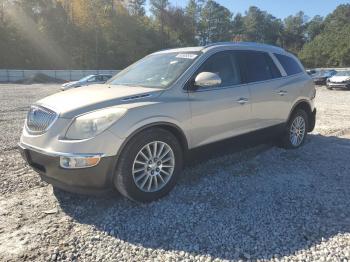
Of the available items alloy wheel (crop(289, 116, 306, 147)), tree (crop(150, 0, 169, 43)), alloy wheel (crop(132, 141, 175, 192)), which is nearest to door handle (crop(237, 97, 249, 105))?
alloy wheel (crop(132, 141, 175, 192))

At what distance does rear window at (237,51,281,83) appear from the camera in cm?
538

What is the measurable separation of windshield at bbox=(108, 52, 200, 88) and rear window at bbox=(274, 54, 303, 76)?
2.15 meters

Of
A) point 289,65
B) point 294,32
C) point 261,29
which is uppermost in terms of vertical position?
point 261,29

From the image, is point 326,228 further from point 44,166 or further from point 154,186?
point 44,166

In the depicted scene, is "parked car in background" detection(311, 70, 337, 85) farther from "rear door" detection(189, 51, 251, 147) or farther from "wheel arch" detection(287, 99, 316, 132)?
"rear door" detection(189, 51, 251, 147)

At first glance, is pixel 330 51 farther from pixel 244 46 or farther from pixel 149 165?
pixel 149 165

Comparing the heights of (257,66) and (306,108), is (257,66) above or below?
above

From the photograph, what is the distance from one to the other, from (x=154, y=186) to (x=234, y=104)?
168cm

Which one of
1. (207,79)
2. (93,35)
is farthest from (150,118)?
(93,35)

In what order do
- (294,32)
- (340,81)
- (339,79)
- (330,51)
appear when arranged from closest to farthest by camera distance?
1. (340,81)
2. (339,79)
3. (330,51)
4. (294,32)

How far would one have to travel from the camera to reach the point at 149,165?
13.6 ft

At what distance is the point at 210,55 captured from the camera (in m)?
4.90

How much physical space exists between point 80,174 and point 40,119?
0.89 meters

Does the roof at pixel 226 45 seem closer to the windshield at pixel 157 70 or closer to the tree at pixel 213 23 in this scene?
the windshield at pixel 157 70
